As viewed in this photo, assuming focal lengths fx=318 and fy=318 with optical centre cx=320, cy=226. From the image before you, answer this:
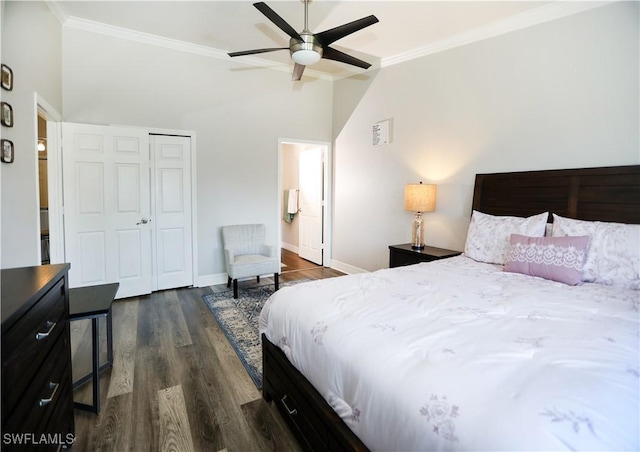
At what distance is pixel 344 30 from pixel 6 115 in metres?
2.53

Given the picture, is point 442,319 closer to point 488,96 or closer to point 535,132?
point 535,132

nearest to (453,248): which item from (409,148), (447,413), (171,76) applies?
(409,148)

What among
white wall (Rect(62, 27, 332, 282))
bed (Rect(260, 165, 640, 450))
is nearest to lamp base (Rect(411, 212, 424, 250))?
bed (Rect(260, 165, 640, 450))

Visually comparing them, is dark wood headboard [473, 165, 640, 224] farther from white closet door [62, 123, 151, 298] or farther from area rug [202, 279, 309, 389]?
white closet door [62, 123, 151, 298]

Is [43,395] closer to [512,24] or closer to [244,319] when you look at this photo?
[244,319]

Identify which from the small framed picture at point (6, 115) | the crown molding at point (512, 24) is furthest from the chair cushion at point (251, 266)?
the crown molding at point (512, 24)

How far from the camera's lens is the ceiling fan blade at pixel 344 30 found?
238 cm

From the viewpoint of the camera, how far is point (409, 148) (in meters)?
4.03

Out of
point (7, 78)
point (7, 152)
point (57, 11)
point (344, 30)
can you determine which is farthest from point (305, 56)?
point (57, 11)

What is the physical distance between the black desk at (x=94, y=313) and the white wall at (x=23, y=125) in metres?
0.58

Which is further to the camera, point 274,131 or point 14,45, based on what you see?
point 274,131

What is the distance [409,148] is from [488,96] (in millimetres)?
1058

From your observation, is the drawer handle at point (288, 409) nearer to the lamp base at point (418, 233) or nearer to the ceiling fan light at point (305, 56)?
the lamp base at point (418, 233)

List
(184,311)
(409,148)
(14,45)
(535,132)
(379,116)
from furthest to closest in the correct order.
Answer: (379,116), (409,148), (184,311), (535,132), (14,45)
